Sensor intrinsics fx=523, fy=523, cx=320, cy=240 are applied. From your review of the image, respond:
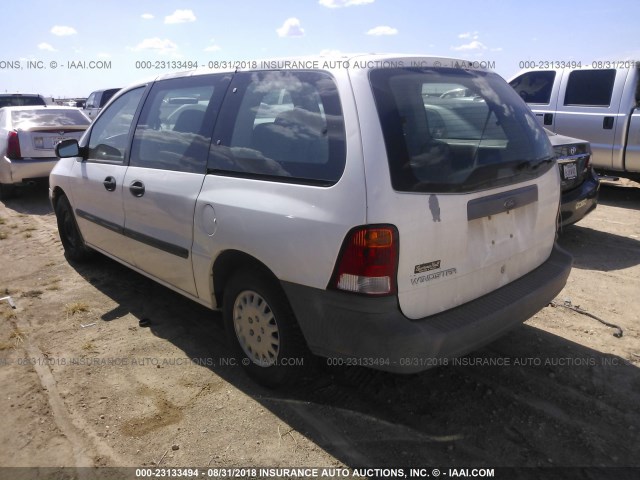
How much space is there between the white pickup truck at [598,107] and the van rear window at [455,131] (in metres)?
5.01

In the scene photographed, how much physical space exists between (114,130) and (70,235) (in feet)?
5.42

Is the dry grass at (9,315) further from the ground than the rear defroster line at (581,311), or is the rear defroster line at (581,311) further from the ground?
the rear defroster line at (581,311)

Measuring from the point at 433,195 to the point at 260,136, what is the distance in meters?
1.03

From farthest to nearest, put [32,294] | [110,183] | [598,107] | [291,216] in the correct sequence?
[598,107]
[32,294]
[110,183]
[291,216]

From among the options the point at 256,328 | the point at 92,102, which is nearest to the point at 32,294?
the point at 256,328

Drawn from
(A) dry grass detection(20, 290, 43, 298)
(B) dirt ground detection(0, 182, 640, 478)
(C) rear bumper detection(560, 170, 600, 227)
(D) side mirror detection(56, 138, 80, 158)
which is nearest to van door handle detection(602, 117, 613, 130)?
(C) rear bumper detection(560, 170, 600, 227)

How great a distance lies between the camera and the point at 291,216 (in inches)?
98.0

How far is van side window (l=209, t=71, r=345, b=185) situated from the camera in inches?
97.3

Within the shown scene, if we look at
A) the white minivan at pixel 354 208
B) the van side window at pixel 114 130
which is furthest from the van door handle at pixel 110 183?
the white minivan at pixel 354 208

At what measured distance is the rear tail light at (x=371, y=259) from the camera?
2.27 metres

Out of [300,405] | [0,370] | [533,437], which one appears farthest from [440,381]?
[0,370]

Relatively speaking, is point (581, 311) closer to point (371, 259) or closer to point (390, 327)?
point (390, 327)

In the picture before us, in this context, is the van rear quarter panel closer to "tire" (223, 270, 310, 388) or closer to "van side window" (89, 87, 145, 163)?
"tire" (223, 270, 310, 388)

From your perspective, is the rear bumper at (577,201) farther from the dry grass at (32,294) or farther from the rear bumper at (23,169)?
the rear bumper at (23,169)
